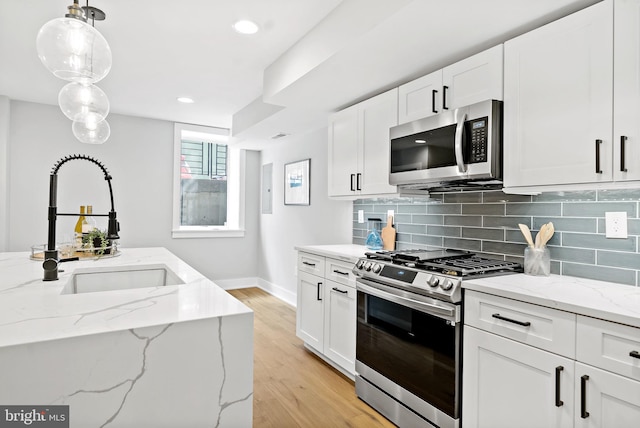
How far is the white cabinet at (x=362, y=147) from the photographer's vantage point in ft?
8.73

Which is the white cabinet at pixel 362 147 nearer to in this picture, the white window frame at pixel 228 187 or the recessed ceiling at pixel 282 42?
the recessed ceiling at pixel 282 42

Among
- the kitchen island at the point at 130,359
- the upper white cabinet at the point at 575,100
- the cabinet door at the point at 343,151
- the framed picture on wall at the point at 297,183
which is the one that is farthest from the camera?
the framed picture on wall at the point at 297,183

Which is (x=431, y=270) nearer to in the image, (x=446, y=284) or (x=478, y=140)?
(x=446, y=284)

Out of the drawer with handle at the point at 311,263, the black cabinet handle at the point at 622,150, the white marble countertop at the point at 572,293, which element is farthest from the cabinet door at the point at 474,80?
the drawer with handle at the point at 311,263

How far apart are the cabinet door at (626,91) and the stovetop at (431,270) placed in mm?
715

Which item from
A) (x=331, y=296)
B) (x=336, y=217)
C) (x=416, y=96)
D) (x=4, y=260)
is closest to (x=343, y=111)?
(x=416, y=96)

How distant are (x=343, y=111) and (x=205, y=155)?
3.15 meters

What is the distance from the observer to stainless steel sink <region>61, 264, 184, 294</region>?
1.87 m

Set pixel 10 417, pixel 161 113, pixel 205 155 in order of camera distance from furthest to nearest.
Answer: pixel 205 155 < pixel 161 113 < pixel 10 417

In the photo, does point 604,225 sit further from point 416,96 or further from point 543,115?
point 416,96

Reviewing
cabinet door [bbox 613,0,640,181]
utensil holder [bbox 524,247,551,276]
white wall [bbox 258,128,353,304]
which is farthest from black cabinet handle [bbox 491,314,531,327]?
white wall [bbox 258,128,353,304]

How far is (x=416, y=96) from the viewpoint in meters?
2.39

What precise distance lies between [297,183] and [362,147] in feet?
6.21

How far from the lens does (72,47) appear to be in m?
1.35
